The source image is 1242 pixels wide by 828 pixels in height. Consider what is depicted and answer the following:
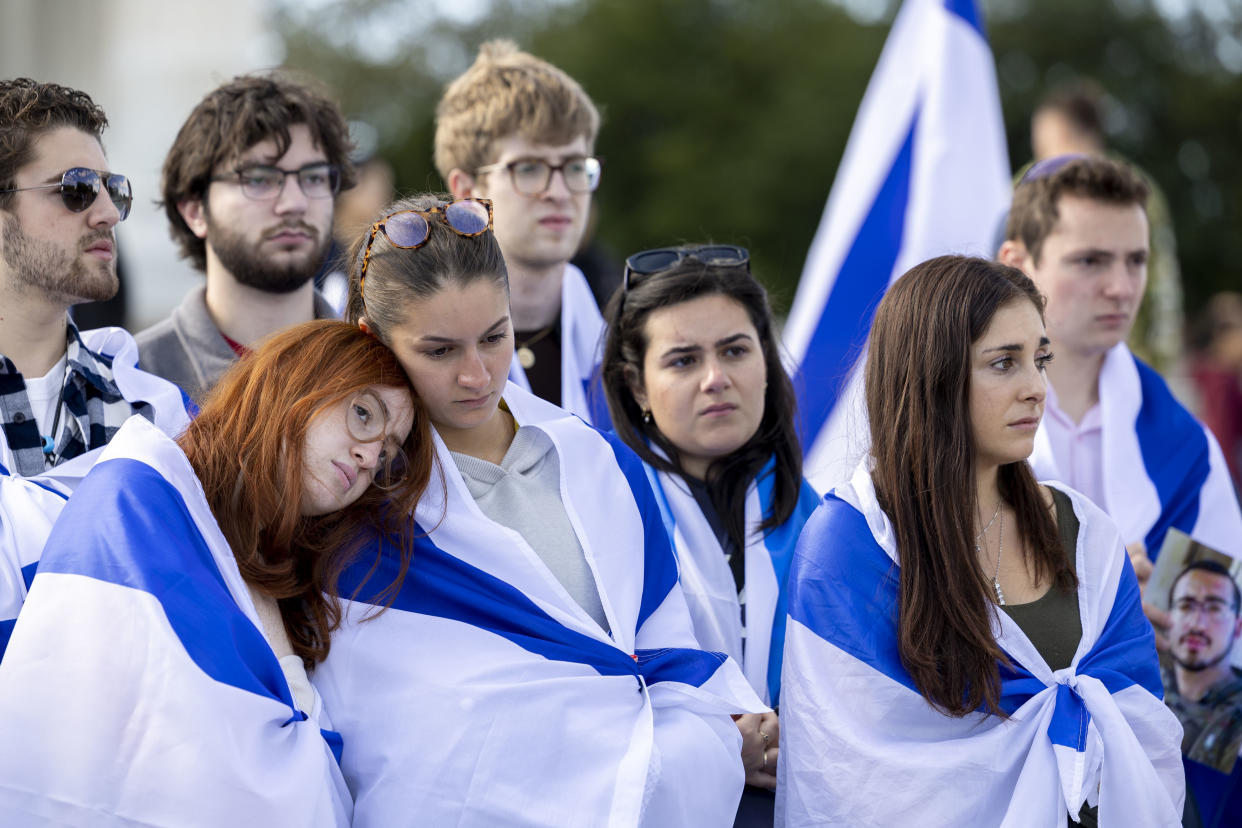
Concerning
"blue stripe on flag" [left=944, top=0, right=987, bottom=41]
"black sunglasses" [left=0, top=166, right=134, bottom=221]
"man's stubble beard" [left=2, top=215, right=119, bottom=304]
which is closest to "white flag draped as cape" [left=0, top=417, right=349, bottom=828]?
"man's stubble beard" [left=2, top=215, right=119, bottom=304]

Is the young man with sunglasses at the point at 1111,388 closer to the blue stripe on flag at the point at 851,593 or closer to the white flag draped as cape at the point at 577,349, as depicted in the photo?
the blue stripe on flag at the point at 851,593

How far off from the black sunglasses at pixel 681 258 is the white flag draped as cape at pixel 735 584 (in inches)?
21.9

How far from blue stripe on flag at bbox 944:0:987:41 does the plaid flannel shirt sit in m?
4.16

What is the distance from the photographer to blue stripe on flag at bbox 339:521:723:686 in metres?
2.62

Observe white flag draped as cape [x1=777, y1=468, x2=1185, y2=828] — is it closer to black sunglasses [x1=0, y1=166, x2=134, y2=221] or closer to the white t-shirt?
the white t-shirt

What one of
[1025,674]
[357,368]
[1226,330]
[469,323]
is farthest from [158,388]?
[1226,330]

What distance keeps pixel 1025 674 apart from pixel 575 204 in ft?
6.88

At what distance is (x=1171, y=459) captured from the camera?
3.77 metres

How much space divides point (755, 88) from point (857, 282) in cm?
2413

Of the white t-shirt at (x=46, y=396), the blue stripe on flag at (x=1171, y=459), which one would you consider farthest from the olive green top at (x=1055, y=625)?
the white t-shirt at (x=46, y=396)

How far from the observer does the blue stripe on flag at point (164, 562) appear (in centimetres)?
232

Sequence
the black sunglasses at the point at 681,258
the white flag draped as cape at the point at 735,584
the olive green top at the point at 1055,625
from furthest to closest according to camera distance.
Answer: the black sunglasses at the point at 681,258, the white flag draped as cape at the point at 735,584, the olive green top at the point at 1055,625

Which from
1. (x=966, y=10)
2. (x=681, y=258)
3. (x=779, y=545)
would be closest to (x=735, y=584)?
(x=779, y=545)

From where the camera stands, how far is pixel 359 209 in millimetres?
6625
